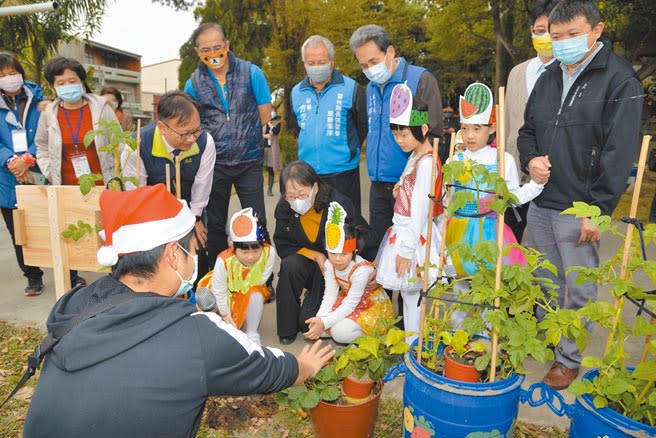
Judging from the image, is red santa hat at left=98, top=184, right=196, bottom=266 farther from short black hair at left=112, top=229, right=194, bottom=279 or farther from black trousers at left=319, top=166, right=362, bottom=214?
black trousers at left=319, top=166, right=362, bottom=214

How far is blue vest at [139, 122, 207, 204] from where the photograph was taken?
325 centimetres

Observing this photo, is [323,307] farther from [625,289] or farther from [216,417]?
[625,289]

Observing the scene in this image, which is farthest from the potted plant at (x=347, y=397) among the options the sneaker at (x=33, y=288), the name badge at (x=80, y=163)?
the sneaker at (x=33, y=288)

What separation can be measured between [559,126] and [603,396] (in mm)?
1356

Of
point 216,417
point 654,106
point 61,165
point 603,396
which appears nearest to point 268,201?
point 61,165

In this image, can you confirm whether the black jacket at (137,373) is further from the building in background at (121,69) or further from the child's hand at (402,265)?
the building in background at (121,69)

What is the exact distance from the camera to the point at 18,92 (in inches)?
148

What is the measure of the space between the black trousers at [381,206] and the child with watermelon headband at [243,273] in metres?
0.80

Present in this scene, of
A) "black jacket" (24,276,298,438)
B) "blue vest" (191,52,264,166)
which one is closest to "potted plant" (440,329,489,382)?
"black jacket" (24,276,298,438)

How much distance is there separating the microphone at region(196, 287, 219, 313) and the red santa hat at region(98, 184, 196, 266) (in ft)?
4.36

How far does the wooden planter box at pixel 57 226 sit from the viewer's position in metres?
3.12

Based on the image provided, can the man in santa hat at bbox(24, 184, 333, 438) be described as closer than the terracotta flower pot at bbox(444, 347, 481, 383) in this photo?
Yes

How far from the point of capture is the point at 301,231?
129 inches

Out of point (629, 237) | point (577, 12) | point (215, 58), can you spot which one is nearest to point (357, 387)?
point (629, 237)
